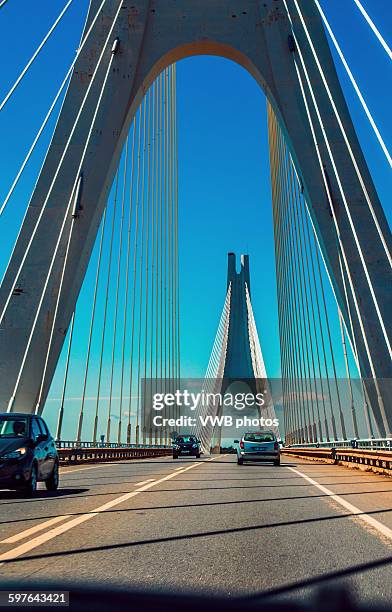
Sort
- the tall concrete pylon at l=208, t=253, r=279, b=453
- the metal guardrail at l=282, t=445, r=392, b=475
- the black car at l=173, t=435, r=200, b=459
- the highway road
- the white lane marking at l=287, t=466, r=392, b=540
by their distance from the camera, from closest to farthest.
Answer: the highway road, the white lane marking at l=287, t=466, r=392, b=540, the metal guardrail at l=282, t=445, r=392, b=475, the black car at l=173, t=435, r=200, b=459, the tall concrete pylon at l=208, t=253, r=279, b=453

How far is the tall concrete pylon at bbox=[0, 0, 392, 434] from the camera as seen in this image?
16516 mm

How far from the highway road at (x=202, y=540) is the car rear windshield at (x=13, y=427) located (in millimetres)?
964

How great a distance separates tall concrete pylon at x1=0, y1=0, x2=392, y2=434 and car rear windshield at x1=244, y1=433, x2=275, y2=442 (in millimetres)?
6144

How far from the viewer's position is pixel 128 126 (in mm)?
21828

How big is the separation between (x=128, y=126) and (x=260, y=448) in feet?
39.5

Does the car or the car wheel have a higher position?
the car

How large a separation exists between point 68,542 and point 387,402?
1200 cm

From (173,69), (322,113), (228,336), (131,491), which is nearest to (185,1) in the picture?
(322,113)

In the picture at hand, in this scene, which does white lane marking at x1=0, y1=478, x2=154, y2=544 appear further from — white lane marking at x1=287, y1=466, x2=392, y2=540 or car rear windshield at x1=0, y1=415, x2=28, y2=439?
white lane marking at x1=287, y1=466, x2=392, y2=540

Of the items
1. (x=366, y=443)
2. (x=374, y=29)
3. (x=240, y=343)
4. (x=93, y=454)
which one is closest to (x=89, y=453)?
(x=93, y=454)

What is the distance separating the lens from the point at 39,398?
663 inches

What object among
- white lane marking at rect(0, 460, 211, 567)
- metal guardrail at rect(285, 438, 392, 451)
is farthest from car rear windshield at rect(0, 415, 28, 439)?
metal guardrail at rect(285, 438, 392, 451)

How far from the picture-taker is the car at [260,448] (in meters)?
20.9

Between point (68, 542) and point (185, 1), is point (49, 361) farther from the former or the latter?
point (185, 1)
